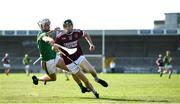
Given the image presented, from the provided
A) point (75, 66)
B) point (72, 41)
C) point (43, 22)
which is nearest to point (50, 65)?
point (75, 66)

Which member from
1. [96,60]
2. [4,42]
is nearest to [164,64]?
[96,60]

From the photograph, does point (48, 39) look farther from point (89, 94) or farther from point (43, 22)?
point (89, 94)

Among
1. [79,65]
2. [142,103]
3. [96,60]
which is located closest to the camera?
[142,103]

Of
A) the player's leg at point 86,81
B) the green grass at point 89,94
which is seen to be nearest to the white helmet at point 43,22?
the player's leg at point 86,81

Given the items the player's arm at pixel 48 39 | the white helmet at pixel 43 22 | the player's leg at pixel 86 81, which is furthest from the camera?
the white helmet at pixel 43 22

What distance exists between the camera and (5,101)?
52.4 feet

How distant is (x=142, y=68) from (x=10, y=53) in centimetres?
2096

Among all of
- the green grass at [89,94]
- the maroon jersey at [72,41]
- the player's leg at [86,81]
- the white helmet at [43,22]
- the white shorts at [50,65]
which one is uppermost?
the white helmet at [43,22]

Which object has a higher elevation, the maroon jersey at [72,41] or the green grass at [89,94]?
the maroon jersey at [72,41]

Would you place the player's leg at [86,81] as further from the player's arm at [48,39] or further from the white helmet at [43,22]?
the white helmet at [43,22]

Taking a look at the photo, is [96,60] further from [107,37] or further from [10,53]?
[10,53]

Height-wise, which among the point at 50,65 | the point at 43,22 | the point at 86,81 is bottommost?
the point at 86,81

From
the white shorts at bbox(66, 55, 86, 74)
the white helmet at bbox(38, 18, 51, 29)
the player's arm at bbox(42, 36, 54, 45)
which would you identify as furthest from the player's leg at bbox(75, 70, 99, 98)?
the white helmet at bbox(38, 18, 51, 29)

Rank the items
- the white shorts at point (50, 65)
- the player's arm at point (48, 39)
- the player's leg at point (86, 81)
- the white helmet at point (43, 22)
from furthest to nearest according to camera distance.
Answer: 1. the white shorts at point (50, 65)
2. the white helmet at point (43, 22)
3. the player's leg at point (86, 81)
4. the player's arm at point (48, 39)
